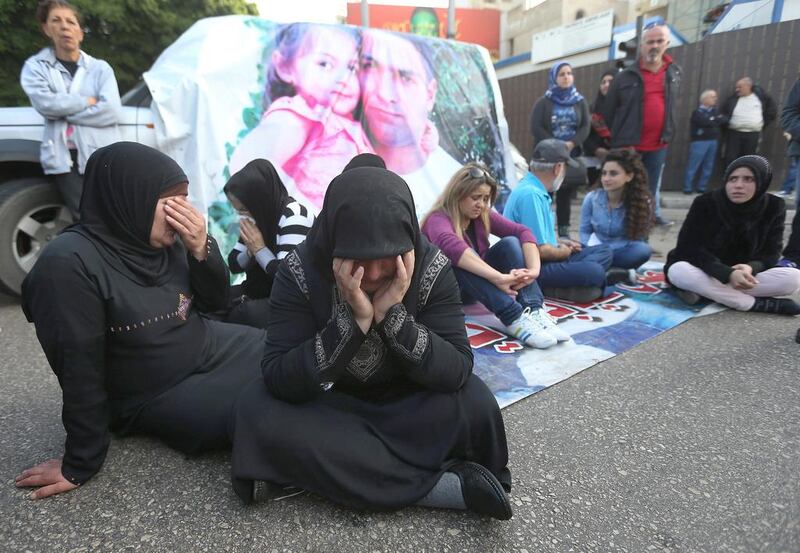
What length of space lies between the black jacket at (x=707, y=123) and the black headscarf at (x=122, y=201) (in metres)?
8.17

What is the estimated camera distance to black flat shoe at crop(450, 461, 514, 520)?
4.82 feet

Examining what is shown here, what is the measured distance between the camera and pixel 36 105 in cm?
346

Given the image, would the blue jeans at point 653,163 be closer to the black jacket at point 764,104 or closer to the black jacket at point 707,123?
the black jacket at point 707,123

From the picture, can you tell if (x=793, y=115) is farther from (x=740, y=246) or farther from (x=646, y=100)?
(x=740, y=246)

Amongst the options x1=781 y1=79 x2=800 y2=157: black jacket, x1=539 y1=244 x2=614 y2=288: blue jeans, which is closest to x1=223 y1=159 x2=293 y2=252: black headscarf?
x1=539 y1=244 x2=614 y2=288: blue jeans

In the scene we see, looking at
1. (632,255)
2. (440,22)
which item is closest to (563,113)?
(632,255)

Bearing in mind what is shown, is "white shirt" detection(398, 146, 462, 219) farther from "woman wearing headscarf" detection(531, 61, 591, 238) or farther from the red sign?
the red sign

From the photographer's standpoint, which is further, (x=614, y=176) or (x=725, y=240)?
(x=614, y=176)

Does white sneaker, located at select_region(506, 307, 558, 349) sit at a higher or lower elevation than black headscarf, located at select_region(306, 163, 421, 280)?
lower

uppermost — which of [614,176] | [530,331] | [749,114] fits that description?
[749,114]

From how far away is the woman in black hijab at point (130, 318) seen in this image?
1.60 meters

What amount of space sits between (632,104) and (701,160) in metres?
3.52

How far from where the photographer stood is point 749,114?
712 centimetres

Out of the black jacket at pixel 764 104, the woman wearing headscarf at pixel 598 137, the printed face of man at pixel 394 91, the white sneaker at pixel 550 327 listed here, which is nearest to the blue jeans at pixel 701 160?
the black jacket at pixel 764 104
